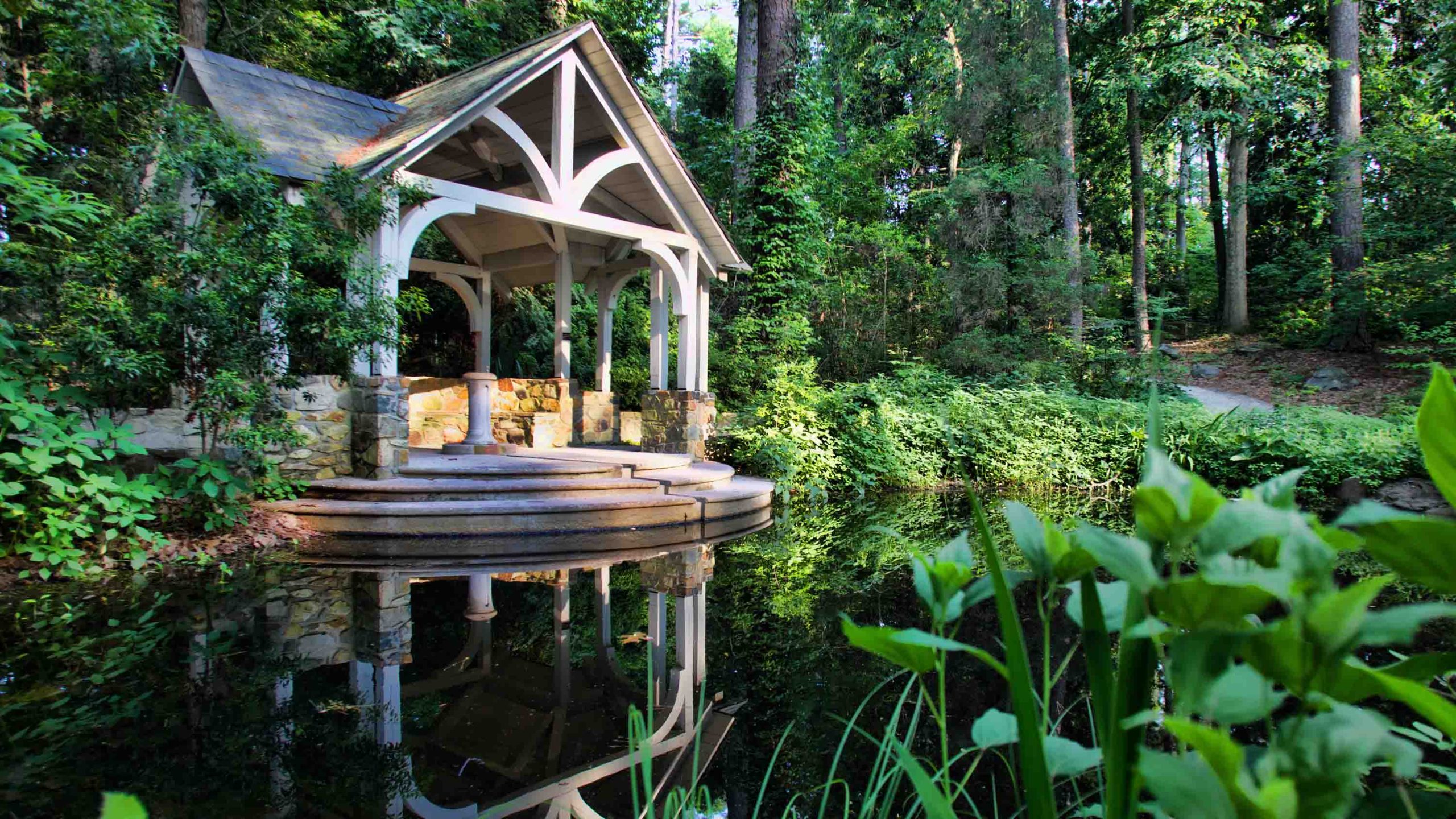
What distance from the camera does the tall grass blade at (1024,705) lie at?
2.14ft

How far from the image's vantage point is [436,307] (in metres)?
15.1

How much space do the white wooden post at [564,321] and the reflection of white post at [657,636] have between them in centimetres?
717

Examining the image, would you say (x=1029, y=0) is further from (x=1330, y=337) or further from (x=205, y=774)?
(x=205, y=774)

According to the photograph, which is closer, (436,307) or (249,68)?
(249,68)

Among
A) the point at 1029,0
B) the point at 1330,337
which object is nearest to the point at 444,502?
the point at 1029,0

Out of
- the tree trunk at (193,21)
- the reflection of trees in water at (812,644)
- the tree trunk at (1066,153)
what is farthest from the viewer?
the tree trunk at (1066,153)

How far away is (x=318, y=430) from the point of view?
7.33m

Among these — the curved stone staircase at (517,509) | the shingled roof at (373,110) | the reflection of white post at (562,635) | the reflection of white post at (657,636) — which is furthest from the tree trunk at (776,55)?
the reflection of white post at (657,636)

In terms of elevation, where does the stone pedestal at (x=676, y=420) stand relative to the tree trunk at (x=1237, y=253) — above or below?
below

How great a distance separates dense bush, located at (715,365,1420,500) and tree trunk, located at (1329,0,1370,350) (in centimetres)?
425

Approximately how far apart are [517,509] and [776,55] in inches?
367

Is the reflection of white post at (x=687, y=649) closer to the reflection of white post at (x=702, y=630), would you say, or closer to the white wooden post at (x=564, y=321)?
the reflection of white post at (x=702, y=630)

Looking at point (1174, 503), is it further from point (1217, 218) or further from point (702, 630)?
point (1217, 218)

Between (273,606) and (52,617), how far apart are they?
42.5 inches
